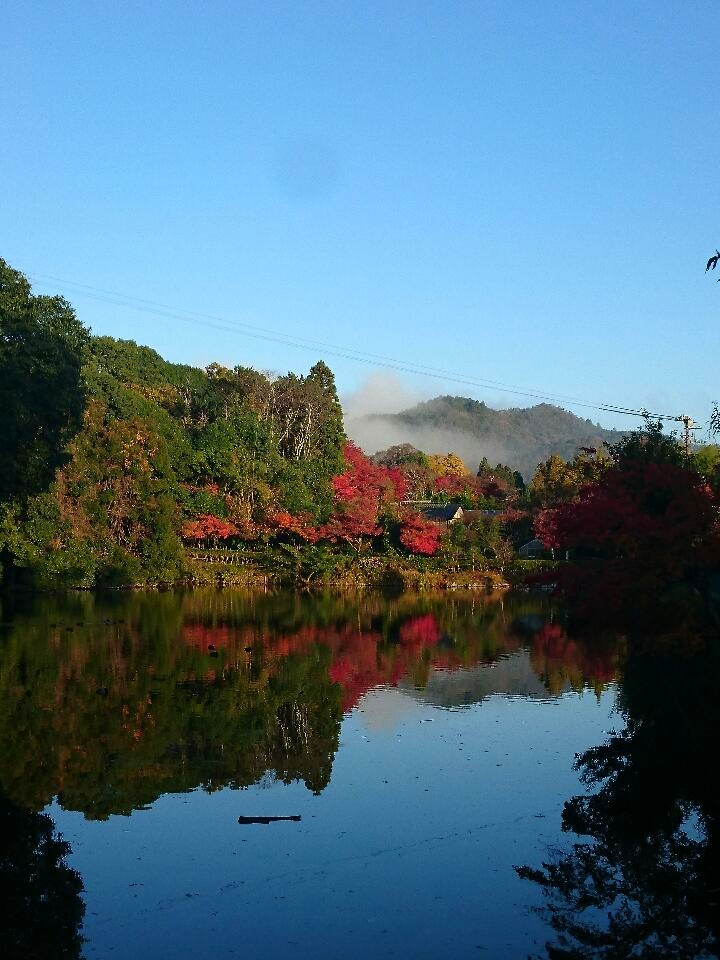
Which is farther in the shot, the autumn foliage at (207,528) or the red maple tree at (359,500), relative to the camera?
the red maple tree at (359,500)

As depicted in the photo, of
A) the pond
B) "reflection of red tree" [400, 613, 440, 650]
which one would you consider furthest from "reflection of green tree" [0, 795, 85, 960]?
"reflection of red tree" [400, 613, 440, 650]

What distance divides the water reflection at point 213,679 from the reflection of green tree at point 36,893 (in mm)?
1048

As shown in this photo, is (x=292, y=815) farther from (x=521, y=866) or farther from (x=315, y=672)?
(x=315, y=672)

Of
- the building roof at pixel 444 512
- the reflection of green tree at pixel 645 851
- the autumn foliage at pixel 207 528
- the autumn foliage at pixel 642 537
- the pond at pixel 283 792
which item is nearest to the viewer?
the reflection of green tree at pixel 645 851

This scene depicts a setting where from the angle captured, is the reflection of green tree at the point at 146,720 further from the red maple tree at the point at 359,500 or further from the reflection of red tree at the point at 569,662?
the red maple tree at the point at 359,500

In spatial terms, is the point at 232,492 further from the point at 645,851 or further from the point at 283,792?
the point at 645,851

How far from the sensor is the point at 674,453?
24344 millimetres

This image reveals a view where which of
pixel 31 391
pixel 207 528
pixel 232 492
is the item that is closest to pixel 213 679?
pixel 31 391

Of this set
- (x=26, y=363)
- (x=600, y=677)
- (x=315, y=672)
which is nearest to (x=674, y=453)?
(x=600, y=677)

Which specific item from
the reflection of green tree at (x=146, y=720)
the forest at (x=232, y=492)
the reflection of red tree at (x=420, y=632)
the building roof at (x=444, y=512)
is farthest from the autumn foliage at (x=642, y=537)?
the building roof at (x=444, y=512)

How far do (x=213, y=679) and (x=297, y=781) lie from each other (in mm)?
7080

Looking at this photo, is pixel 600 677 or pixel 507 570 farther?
pixel 507 570

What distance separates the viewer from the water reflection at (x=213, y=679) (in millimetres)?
13289

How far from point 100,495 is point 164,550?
4.02 metres
